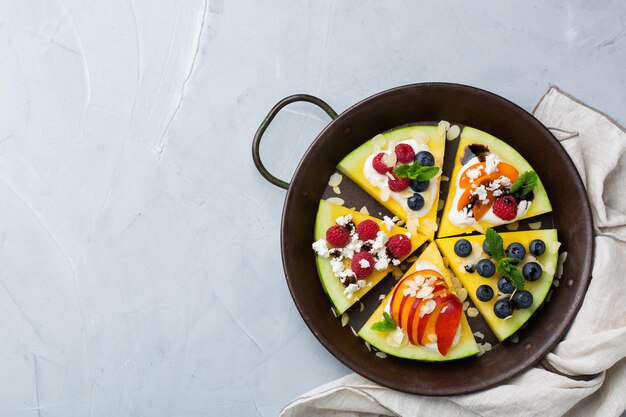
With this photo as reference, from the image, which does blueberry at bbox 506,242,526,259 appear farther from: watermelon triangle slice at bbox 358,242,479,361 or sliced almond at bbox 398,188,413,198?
sliced almond at bbox 398,188,413,198

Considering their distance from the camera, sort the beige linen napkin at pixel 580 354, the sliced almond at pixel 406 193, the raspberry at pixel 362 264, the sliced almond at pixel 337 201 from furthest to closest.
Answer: the sliced almond at pixel 337 201 → the sliced almond at pixel 406 193 → the raspberry at pixel 362 264 → the beige linen napkin at pixel 580 354

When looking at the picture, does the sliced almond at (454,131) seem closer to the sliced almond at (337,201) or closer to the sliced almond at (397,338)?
the sliced almond at (337,201)

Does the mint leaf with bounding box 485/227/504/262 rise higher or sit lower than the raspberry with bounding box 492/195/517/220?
lower

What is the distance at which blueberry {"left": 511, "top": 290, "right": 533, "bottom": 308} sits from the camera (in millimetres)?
2793

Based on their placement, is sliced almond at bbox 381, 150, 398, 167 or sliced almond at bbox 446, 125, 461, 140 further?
sliced almond at bbox 446, 125, 461, 140

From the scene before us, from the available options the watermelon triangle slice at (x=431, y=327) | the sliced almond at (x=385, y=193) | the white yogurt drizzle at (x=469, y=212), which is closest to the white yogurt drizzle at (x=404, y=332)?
the watermelon triangle slice at (x=431, y=327)

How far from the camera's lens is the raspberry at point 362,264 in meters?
2.84

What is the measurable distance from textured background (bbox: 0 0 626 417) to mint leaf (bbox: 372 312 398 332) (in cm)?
35

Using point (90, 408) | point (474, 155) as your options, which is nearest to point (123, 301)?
point (90, 408)

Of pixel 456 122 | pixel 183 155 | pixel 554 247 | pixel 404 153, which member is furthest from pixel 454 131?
pixel 183 155

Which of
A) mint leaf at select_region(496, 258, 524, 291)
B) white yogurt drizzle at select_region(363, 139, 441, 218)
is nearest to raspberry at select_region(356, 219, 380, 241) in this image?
white yogurt drizzle at select_region(363, 139, 441, 218)

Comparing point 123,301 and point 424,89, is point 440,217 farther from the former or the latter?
point 123,301

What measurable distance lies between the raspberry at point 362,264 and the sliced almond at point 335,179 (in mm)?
359

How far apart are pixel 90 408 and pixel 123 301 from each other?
52 centimetres
